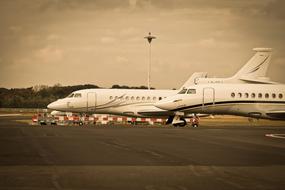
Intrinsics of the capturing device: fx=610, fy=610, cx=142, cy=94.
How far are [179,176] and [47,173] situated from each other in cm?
276

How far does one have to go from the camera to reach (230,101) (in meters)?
43.6

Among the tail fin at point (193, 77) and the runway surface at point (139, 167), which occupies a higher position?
the tail fin at point (193, 77)

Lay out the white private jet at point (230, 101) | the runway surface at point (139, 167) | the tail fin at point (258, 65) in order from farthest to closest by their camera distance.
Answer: the tail fin at point (258, 65)
the white private jet at point (230, 101)
the runway surface at point (139, 167)

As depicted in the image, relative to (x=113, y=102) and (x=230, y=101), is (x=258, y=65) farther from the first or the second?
(x=230, y=101)

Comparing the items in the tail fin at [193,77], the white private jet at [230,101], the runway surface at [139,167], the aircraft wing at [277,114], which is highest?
the tail fin at [193,77]

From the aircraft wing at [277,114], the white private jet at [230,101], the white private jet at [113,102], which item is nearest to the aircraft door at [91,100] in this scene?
the white private jet at [113,102]

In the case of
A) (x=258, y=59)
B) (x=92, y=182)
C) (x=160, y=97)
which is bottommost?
(x=92, y=182)

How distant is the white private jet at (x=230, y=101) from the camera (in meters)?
43.2

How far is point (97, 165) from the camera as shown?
570 inches

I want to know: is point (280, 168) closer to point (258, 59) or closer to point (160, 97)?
point (160, 97)

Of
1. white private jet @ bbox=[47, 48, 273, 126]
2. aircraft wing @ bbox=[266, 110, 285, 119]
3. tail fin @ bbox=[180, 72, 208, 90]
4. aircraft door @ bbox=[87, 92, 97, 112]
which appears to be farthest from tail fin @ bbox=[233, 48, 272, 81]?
aircraft wing @ bbox=[266, 110, 285, 119]

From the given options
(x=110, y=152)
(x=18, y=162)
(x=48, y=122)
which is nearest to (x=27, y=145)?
(x=110, y=152)

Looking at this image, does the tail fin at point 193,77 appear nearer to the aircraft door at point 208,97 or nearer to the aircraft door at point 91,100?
the aircraft door at point 91,100

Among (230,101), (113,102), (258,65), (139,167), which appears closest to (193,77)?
(258,65)
